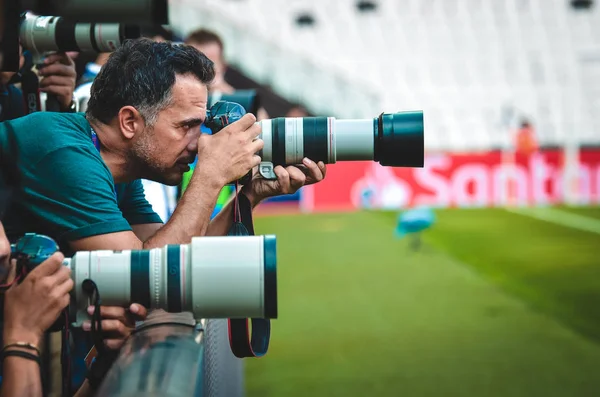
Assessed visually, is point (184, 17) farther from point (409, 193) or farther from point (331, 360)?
point (331, 360)

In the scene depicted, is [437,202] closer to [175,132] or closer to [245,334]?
[175,132]

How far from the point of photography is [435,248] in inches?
379

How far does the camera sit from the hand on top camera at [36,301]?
147 centimetres

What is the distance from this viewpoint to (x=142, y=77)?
2178 mm

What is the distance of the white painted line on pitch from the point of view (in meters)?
11.9

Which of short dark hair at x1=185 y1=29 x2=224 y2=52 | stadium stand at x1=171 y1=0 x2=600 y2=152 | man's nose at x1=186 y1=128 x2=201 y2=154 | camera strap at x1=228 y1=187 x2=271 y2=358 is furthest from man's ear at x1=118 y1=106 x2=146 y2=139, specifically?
stadium stand at x1=171 y1=0 x2=600 y2=152

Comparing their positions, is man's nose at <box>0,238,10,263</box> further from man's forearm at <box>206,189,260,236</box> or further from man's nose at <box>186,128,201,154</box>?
man's forearm at <box>206,189,260,236</box>

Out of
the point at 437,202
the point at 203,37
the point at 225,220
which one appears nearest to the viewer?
the point at 225,220

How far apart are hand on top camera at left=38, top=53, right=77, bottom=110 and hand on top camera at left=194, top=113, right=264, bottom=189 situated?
85 cm

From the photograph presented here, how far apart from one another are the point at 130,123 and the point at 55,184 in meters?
0.30

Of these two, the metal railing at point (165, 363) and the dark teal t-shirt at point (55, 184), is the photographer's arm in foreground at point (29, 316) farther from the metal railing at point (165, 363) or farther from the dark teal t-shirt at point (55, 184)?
the dark teal t-shirt at point (55, 184)

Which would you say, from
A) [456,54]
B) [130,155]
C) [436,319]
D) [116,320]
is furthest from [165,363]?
[456,54]

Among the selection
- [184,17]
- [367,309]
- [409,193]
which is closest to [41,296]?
[367,309]

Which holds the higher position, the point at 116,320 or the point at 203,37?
the point at 203,37
